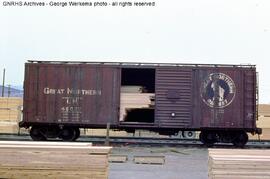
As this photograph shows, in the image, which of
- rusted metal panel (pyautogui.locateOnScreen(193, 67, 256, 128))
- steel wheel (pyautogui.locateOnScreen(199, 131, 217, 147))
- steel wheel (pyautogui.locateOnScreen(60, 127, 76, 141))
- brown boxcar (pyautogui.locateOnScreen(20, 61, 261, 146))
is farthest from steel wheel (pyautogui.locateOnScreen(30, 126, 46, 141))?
steel wheel (pyautogui.locateOnScreen(199, 131, 217, 147))

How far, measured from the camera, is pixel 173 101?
20250mm

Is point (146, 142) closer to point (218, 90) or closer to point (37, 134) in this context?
point (218, 90)

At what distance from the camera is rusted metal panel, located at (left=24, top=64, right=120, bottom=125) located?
20.4 meters

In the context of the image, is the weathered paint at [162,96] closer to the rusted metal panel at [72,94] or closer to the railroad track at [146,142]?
the rusted metal panel at [72,94]

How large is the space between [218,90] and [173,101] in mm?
1889

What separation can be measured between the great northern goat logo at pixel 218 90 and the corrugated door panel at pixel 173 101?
74 centimetres

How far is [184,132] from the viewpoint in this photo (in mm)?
20859

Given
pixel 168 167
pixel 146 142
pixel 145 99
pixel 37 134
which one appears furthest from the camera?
pixel 146 142

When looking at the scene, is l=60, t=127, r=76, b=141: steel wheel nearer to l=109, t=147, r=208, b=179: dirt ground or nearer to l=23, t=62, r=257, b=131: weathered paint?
l=23, t=62, r=257, b=131: weathered paint

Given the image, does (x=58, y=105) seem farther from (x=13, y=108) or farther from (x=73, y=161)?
(x=73, y=161)

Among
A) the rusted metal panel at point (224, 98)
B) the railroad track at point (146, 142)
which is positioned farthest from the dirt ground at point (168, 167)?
the railroad track at point (146, 142)

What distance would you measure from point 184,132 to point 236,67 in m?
3.49

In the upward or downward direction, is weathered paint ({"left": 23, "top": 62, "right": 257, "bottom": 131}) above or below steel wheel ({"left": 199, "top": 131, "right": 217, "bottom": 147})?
above

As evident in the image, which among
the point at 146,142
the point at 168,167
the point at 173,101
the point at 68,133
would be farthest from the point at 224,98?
the point at 168,167
